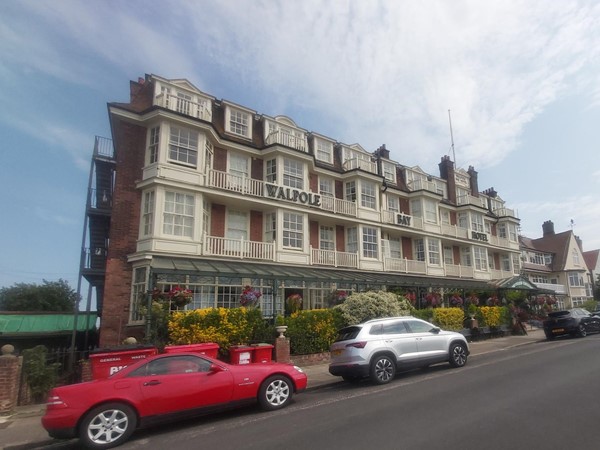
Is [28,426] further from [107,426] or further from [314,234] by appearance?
[314,234]

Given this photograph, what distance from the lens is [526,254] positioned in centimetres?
4628

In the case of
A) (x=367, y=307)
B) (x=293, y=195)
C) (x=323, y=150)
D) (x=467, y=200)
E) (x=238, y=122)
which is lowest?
A: (x=367, y=307)

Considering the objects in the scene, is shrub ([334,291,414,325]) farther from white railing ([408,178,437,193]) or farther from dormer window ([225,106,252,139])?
white railing ([408,178,437,193])

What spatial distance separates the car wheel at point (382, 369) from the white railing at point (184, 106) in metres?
12.4

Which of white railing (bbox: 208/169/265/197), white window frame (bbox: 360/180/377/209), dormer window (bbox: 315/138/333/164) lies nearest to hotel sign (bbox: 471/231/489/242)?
white window frame (bbox: 360/180/377/209)

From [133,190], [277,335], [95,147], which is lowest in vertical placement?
[277,335]

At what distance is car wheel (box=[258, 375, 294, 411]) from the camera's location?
7570 mm

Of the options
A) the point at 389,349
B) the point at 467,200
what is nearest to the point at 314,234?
the point at 389,349

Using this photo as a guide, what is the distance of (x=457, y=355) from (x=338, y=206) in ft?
37.8

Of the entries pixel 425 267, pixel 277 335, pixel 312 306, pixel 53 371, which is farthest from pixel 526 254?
pixel 53 371

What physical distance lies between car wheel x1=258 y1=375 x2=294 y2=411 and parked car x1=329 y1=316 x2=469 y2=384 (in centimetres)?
238

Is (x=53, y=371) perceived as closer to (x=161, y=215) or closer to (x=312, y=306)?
(x=161, y=215)

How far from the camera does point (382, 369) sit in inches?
388

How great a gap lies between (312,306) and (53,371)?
12270 millimetres
